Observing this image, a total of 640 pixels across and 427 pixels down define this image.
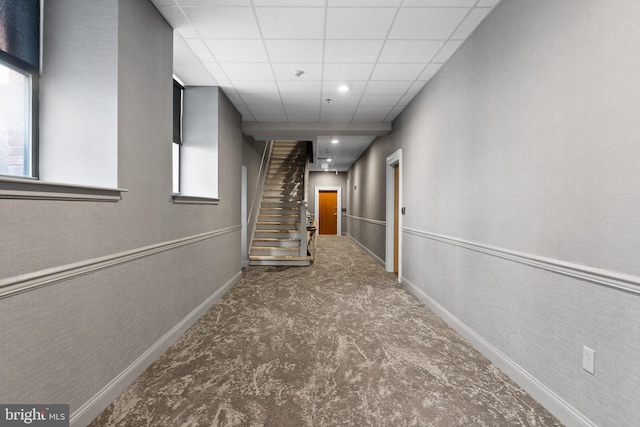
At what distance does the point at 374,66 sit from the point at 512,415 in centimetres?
328

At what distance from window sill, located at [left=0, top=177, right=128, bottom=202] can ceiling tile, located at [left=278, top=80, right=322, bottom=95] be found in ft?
8.63

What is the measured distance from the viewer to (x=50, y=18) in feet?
6.48

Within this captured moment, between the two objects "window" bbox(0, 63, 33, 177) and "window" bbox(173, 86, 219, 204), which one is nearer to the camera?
"window" bbox(0, 63, 33, 177)

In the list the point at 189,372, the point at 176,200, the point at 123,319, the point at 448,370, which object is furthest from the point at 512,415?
the point at 176,200

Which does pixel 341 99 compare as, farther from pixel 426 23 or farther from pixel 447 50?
pixel 426 23

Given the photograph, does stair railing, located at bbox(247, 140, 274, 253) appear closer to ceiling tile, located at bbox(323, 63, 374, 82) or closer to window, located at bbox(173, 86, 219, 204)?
window, located at bbox(173, 86, 219, 204)

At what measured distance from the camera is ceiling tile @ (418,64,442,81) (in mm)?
3521

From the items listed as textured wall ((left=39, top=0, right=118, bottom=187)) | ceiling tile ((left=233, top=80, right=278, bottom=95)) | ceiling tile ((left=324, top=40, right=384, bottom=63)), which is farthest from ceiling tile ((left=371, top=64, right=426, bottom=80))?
textured wall ((left=39, top=0, right=118, bottom=187))

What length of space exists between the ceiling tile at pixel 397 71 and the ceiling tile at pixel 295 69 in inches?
25.9

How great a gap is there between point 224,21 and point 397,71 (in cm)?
193

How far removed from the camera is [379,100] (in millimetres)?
4625

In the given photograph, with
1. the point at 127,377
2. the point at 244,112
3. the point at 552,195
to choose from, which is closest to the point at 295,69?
the point at 244,112

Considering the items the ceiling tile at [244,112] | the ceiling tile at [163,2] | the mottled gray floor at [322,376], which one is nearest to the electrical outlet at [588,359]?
the mottled gray floor at [322,376]

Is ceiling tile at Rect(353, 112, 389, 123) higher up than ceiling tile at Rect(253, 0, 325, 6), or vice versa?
ceiling tile at Rect(353, 112, 389, 123)
